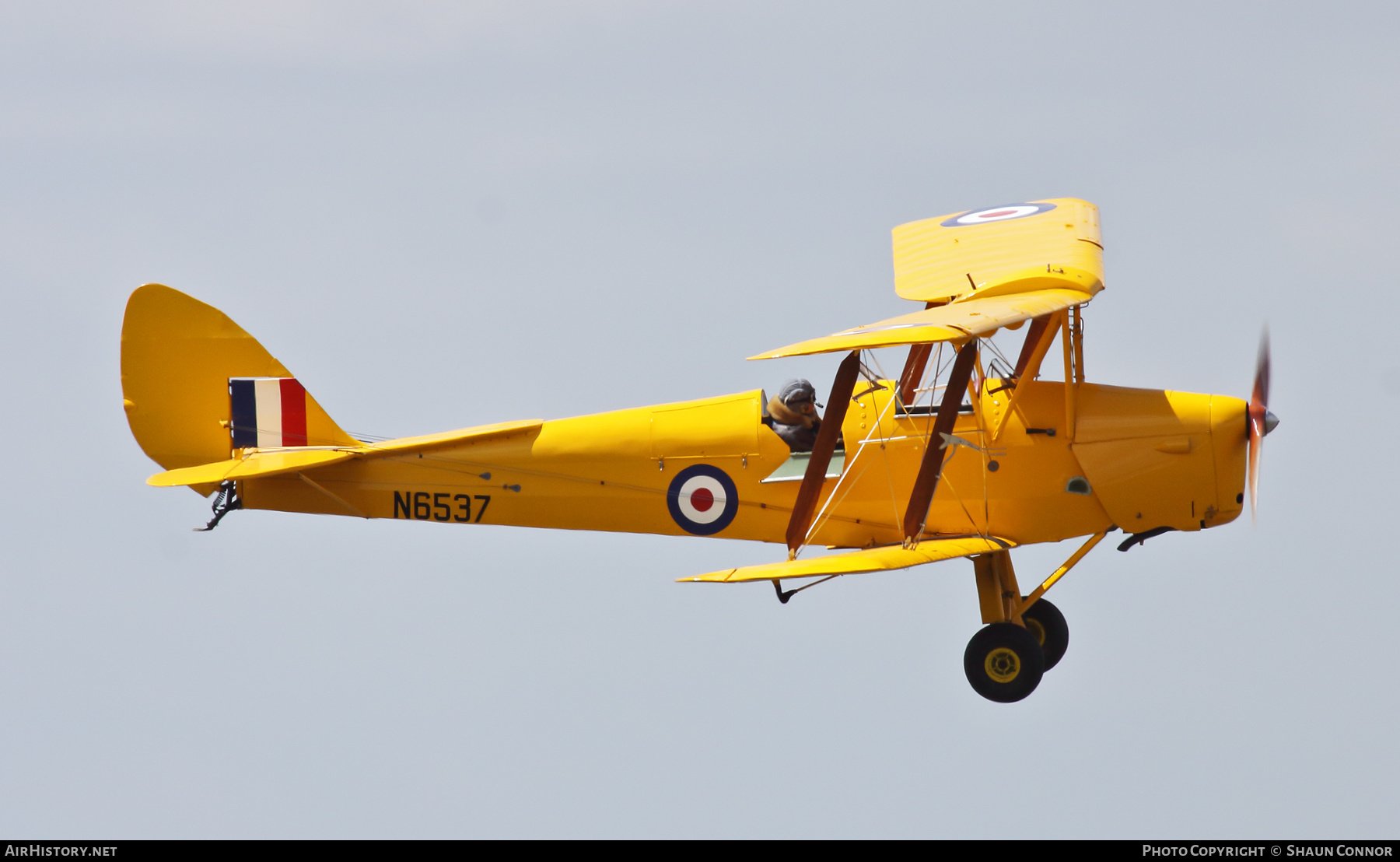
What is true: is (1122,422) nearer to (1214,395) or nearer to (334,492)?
(1214,395)

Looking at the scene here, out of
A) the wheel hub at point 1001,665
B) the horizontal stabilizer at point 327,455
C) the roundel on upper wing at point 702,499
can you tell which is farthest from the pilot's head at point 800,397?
the wheel hub at point 1001,665

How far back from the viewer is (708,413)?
45.2 feet

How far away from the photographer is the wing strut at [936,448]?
12.5 meters

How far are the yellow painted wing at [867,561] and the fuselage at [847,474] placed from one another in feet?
1.12

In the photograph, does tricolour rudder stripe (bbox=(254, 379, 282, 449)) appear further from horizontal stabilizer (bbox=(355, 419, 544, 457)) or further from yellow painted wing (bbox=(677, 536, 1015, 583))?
yellow painted wing (bbox=(677, 536, 1015, 583))

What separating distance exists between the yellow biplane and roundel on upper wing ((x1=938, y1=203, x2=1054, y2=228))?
0.32m

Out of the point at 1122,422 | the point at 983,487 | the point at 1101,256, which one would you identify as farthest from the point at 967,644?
the point at 1101,256

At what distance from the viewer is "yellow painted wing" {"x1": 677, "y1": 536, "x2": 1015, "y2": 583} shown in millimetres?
11555

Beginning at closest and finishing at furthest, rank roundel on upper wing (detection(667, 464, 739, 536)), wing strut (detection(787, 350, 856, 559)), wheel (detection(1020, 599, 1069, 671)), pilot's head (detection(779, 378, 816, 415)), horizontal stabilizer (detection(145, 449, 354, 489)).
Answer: wing strut (detection(787, 350, 856, 559)) → pilot's head (detection(779, 378, 816, 415)) → roundel on upper wing (detection(667, 464, 739, 536)) → horizontal stabilizer (detection(145, 449, 354, 489)) → wheel (detection(1020, 599, 1069, 671))

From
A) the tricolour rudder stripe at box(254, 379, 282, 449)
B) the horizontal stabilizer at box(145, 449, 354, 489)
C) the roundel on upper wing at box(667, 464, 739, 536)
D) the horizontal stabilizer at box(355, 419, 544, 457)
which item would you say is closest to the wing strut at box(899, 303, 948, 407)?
the roundel on upper wing at box(667, 464, 739, 536)

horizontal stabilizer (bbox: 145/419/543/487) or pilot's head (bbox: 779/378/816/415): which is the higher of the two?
pilot's head (bbox: 779/378/816/415)

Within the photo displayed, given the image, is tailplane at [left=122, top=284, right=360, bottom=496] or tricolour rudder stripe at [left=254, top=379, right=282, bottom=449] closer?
tailplane at [left=122, top=284, right=360, bottom=496]

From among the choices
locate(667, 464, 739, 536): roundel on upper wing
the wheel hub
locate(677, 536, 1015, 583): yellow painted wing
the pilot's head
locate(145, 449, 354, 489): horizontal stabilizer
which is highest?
the pilot's head

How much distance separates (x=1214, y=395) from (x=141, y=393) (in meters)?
8.48
